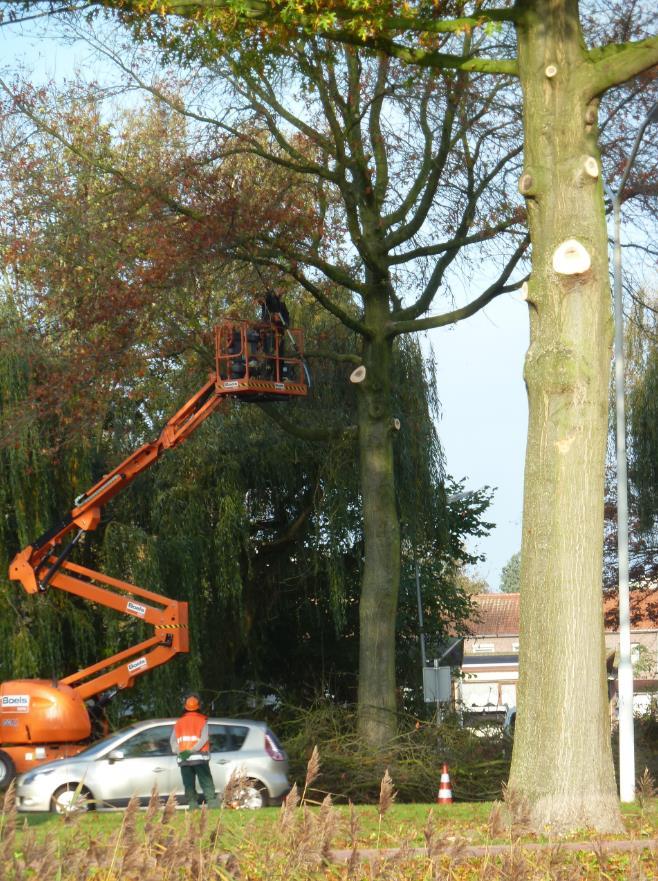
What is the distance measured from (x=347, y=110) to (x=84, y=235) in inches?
229

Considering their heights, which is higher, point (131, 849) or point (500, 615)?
point (500, 615)

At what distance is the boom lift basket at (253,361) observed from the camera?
66.5 ft

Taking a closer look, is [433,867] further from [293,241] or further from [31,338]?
[31,338]

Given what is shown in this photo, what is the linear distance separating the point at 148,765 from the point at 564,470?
7.89 m

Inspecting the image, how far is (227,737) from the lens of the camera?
17297mm

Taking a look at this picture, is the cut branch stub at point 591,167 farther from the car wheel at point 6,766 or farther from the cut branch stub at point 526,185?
the car wheel at point 6,766

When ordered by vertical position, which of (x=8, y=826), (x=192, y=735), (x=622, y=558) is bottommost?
(x=192, y=735)

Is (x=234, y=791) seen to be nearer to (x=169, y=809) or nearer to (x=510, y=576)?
(x=169, y=809)

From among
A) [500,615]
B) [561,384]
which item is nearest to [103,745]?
[561,384]

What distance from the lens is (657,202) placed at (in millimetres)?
21016

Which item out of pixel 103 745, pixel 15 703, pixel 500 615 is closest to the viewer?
pixel 103 745

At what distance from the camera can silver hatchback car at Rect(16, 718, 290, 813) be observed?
16297 millimetres

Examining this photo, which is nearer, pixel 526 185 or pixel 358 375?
pixel 526 185

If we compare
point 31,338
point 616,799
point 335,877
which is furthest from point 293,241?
point 335,877
